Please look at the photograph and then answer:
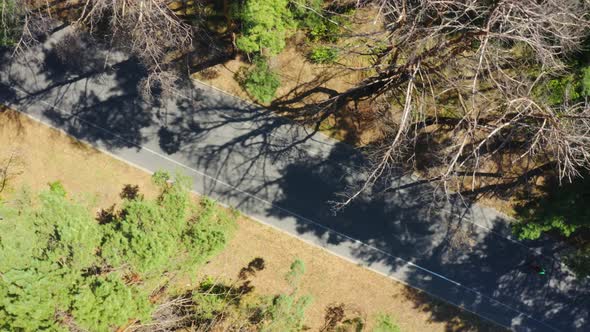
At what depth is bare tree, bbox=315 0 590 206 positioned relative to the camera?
14289 mm

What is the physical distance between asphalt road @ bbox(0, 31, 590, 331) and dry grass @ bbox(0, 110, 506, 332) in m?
0.59

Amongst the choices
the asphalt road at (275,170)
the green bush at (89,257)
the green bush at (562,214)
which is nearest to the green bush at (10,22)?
the asphalt road at (275,170)

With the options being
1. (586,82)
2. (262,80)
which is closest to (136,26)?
(262,80)

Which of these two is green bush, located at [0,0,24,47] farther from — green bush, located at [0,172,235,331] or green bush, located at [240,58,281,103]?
green bush, located at [240,58,281,103]

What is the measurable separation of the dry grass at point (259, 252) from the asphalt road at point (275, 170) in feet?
1.94

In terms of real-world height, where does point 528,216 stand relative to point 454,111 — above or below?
below

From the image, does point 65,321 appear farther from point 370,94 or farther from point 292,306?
point 370,94

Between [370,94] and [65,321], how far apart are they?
1481 centimetres

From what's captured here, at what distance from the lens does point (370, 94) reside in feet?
64.1

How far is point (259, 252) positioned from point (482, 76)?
41.7ft

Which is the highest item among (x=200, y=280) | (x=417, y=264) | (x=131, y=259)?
(x=131, y=259)

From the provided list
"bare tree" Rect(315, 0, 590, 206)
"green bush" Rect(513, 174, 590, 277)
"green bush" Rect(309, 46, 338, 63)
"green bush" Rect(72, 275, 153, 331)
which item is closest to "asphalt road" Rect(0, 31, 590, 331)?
"green bush" Rect(513, 174, 590, 277)

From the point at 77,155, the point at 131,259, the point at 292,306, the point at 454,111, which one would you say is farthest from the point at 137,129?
the point at 454,111

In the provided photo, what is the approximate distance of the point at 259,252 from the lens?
21.1 m
